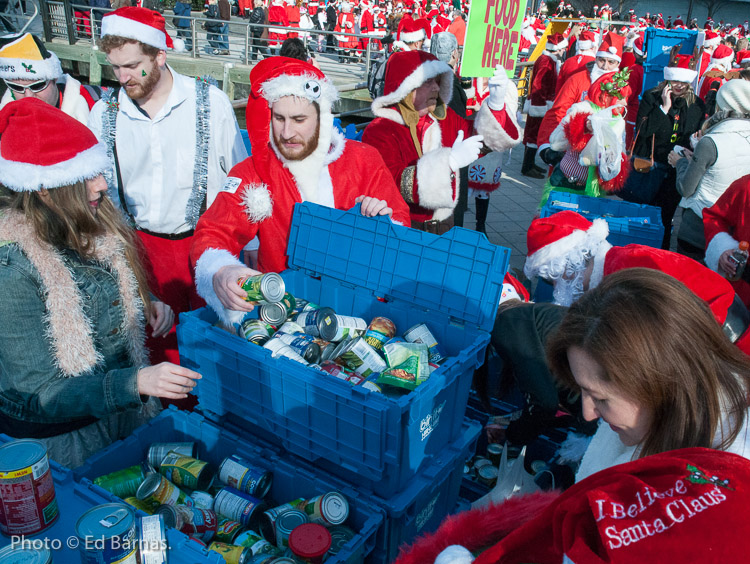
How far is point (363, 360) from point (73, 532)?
1045mm

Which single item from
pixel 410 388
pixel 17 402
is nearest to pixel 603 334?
pixel 410 388

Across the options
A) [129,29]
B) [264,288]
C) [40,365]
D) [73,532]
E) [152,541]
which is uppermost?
[129,29]

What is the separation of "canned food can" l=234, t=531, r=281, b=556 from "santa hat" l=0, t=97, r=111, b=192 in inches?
52.0

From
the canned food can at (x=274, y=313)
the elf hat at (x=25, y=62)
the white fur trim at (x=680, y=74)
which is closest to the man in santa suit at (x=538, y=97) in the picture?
the white fur trim at (x=680, y=74)

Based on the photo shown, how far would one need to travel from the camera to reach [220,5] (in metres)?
18.1

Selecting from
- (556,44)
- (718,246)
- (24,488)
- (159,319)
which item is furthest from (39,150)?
(556,44)

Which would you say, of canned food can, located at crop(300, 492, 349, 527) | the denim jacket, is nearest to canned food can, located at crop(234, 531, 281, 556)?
canned food can, located at crop(300, 492, 349, 527)

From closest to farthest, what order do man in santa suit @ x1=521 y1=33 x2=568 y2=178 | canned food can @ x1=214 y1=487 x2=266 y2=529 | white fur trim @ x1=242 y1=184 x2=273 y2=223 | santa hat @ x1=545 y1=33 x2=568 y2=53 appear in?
canned food can @ x1=214 y1=487 x2=266 y2=529 → white fur trim @ x1=242 y1=184 x2=273 y2=223 → man in santa suit @ x1=521 y1=33 x2=568 y2=178 → santa hat @ x1=545 y1=33 x2=568 y2=53

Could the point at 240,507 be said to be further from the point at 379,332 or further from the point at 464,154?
the point at 464,154

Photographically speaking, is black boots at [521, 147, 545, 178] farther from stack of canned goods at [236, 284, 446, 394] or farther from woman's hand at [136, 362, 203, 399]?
woman's hand at [136, 362, 203, 399]

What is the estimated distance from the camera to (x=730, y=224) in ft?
11.2

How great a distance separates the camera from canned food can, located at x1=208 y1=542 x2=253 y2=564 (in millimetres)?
1713

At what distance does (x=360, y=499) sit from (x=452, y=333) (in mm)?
778

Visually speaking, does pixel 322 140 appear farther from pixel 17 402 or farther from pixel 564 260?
pixel 17 402
